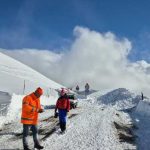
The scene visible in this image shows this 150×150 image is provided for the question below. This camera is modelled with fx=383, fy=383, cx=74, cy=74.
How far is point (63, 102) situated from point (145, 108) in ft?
55.9

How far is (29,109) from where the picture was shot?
1327 centimetres

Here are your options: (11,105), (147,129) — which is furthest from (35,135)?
(11,105)

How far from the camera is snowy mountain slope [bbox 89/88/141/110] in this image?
50.4 meters

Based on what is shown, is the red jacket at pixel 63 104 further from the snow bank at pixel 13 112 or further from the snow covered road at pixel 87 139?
the snow bank at pixel 13 112

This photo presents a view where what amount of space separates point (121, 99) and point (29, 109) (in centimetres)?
4185

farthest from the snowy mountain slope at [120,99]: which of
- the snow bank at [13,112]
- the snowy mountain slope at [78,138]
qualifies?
the snowy mountain slope at [78,138]

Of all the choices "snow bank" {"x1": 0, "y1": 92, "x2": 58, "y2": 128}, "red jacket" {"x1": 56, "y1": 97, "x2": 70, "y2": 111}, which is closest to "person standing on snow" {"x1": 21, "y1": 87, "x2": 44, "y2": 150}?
"red jacket" {"x1": 56, "y1": 97, "x2": 70, "y2": 111}

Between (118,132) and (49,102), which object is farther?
(49,102)

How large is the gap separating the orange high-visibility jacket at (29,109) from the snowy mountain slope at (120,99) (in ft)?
116

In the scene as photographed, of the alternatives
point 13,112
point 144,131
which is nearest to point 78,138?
point 144,131

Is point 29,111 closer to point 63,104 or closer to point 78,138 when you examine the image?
point 78,138

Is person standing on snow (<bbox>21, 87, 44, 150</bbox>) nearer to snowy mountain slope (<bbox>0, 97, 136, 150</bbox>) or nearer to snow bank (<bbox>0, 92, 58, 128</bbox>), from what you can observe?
snowy mountain slope (<bbox>0, 97, 136, 150</bbox>)

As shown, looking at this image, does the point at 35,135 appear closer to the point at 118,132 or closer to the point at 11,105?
the point at 118,132

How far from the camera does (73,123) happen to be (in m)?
20.9
